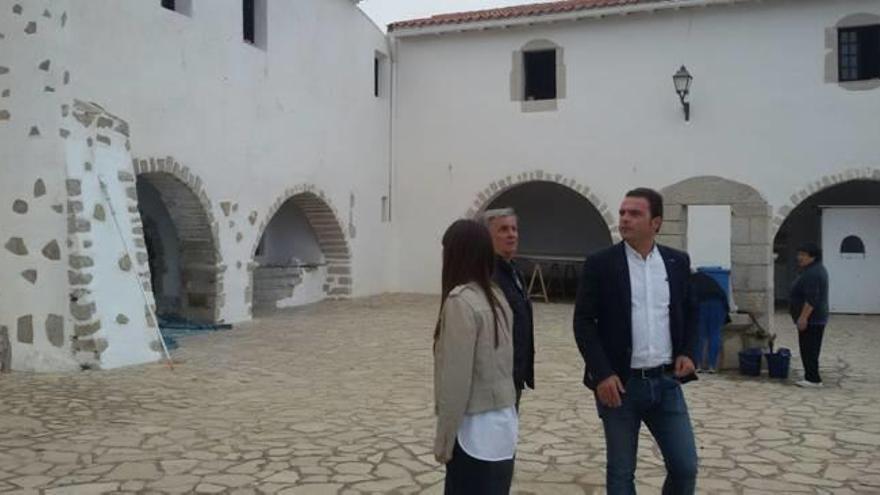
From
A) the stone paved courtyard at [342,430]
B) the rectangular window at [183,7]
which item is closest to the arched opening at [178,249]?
the rectangular window at [183,7]

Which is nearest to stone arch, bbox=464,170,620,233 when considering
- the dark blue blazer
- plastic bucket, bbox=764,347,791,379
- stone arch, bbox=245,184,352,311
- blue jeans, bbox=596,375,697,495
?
stone arch, bbox=245,184,352,311

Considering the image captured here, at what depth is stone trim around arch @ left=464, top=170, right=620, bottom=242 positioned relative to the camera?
1324 cm

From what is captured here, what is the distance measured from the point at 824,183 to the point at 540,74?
518cm

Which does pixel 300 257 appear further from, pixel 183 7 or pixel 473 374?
pixel 473 374

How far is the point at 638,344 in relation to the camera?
9.45 ft

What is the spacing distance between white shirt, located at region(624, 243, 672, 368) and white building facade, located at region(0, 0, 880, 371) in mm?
4582

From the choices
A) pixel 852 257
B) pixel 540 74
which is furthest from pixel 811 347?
pixel 540 74

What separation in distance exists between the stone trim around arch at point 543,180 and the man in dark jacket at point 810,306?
638cm

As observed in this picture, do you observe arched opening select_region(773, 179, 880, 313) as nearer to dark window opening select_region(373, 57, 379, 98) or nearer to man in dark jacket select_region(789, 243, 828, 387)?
man in dark jacket select_region(789, 243, 828, 387)

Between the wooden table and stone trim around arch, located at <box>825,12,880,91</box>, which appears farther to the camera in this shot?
the wooden table

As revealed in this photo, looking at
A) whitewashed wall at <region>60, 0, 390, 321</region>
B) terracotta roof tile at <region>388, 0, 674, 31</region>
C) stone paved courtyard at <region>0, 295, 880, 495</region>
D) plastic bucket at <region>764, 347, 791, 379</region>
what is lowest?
stone paved courtyard at <region>0, 295, 880, 495</region>

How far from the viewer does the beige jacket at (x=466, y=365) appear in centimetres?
240

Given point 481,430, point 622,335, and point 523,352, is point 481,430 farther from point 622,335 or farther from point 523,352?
point 622,335

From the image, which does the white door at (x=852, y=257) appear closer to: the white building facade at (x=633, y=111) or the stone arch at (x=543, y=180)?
the white building facade at (x=633, y=111)
